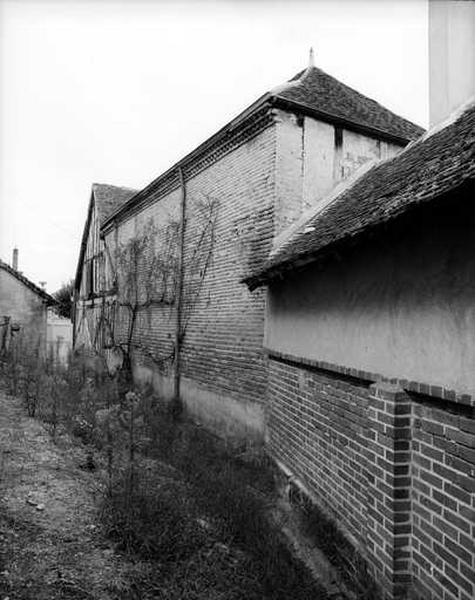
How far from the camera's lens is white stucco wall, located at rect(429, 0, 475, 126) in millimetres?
5605

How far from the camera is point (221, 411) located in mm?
9289

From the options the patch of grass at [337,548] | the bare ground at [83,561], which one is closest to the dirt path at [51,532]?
the bare ground at [83,561]

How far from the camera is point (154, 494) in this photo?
5000mm

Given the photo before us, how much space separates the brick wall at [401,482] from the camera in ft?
8.95

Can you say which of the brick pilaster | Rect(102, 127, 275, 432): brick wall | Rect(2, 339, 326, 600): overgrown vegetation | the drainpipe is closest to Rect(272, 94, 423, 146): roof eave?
Rect(102, 127, 275, 432): brick wall

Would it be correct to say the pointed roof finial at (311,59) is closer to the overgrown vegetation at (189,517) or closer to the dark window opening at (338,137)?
the dark window opening at (338,137)

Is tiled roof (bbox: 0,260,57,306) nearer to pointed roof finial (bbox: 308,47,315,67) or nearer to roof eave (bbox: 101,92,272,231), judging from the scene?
roof eave (bbox: 101,92,272,231)

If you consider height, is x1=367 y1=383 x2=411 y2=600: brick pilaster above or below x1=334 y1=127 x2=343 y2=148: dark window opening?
below

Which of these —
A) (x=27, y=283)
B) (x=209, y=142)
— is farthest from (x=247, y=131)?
(x=27, y=283)

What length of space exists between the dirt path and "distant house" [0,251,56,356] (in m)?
16.9

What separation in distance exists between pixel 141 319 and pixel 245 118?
7977 mm

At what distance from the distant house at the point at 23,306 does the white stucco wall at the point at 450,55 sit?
2057 cm

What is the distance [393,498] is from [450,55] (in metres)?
5.25

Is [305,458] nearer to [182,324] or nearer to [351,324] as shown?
[351,324]
